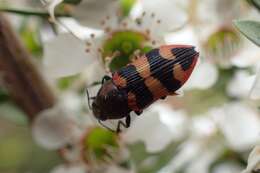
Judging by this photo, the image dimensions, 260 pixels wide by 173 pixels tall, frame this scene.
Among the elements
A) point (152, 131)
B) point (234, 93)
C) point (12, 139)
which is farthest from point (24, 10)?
point (12, 139)

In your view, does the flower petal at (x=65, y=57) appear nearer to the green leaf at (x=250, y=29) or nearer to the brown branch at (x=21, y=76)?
the brown branch at (x=21, y=76)

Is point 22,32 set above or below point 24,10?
above

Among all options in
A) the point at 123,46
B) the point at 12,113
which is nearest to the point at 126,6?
the point at 123,46

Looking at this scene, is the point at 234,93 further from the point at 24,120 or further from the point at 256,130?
the point at 24,120

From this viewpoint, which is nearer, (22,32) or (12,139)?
(22,32)

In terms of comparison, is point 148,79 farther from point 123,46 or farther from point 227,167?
point 227,167

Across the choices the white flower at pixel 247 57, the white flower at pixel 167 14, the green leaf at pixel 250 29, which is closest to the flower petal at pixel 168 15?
the white flower at pixel 167 14

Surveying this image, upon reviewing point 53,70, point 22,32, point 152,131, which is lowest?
point 152,131

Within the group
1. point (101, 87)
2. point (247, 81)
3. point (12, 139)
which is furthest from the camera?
point (12, 139)
